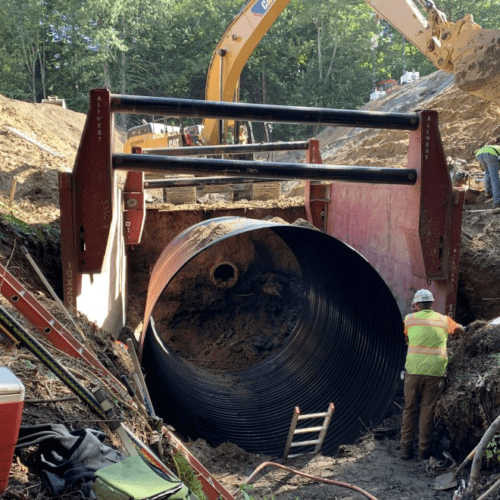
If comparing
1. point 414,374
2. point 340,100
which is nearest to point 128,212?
point 414,374

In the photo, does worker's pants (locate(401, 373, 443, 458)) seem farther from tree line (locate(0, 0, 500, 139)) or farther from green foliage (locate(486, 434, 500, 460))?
tree line (locate(0, 0, 500, 139))

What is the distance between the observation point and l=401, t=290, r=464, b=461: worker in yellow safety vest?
5551 mm

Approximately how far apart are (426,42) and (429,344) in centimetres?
707

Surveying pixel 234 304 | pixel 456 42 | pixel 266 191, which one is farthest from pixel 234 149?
pixel 456 42

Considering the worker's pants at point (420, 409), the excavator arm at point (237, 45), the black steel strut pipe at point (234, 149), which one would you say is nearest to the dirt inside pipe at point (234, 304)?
the black steel strut pipe at point (234, 149)

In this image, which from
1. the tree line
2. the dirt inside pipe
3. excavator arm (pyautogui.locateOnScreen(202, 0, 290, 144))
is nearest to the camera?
the dirt inside pipe

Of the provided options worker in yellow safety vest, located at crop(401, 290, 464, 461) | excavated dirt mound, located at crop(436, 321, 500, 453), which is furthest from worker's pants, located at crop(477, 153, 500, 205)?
worker in yellow safety vest, located at crop(401, 290, 464, 461)

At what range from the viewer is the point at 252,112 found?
5.52 meters

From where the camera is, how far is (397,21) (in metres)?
11.2

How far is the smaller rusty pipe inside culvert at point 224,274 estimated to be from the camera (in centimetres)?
1061

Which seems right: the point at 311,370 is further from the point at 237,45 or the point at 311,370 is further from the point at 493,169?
the point at 237,45

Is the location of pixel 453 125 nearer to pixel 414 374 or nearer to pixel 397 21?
pixel 397 21

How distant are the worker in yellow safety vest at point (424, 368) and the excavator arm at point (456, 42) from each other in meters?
6.16

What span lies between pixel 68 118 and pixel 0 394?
66.1 ft
